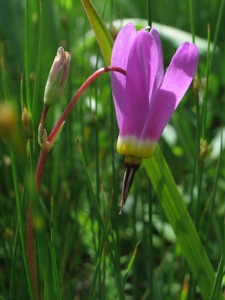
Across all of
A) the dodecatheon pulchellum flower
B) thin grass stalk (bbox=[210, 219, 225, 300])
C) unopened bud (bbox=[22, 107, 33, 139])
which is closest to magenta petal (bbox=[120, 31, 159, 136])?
the dodecatheon pulchellum flower

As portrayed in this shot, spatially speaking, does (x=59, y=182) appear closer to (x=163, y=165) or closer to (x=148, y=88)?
(x=163, y=165)

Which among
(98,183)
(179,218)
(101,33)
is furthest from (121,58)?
(98,183)

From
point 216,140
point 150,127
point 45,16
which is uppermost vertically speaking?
point 150,127

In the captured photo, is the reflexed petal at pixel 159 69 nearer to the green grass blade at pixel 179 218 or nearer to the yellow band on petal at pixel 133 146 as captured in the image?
the yellow band on petal at pixel 133 146

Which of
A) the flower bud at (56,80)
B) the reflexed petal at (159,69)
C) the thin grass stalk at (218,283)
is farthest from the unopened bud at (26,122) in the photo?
the thin grass stalk at (218,283)

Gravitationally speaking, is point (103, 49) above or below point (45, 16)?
above

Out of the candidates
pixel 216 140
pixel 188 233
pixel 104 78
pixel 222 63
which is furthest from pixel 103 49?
pixel 104 78

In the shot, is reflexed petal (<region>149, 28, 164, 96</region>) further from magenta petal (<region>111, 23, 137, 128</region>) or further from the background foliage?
the background foliage
